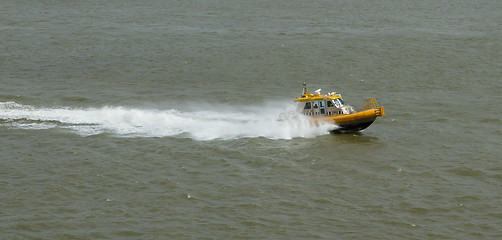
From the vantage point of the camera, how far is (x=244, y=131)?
42.6m

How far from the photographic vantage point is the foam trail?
138ft

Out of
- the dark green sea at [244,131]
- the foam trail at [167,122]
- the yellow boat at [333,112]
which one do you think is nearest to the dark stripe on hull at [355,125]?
the yellow boat at [333,112]

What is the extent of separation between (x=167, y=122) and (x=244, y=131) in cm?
537

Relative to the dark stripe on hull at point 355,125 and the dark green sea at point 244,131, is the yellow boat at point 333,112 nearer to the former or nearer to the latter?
the dark stripe on hull at point 355,125

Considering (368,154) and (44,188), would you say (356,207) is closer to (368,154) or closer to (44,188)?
(368,154)

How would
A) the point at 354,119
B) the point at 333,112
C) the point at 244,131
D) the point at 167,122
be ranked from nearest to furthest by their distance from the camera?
the point at 354,119, the point at 333,112, the point at 244,131, the point at 167,122

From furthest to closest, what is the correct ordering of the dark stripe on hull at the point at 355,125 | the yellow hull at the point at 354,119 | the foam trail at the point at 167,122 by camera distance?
the foam trail at the point at 167,122 → the dark stripe on hull at the point at 355,125 → the yellow hull at the point at 354,119

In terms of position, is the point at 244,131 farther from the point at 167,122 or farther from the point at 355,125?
the point at 355,125

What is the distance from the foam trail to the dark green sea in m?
0.14

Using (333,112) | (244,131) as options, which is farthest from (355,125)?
(244,131)

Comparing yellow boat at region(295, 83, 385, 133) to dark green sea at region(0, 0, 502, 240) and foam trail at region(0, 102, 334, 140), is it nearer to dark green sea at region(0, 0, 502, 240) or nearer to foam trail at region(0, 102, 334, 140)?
foam trail at region(0, 102, 334, 140)

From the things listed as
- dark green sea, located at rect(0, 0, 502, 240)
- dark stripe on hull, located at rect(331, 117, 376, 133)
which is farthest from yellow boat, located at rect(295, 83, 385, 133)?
dark green sea, located at rect(0, 0, 502, 240)

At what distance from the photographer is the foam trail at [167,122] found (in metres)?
42.0

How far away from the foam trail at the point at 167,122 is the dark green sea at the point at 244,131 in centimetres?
14
